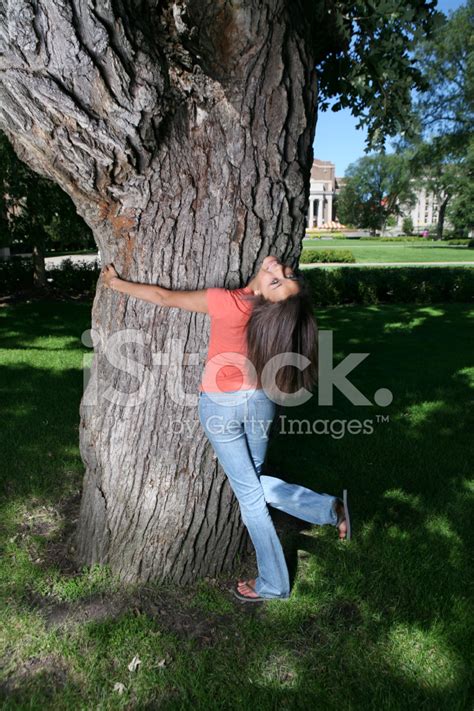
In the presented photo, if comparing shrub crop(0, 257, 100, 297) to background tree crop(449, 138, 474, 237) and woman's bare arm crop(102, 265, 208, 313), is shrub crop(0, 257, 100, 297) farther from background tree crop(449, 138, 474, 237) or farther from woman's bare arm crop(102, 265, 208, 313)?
background tree crop(449, 138, 474, 237)

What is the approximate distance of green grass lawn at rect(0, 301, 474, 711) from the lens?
249 centimetres

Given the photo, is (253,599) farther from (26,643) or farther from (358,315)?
(358,315)

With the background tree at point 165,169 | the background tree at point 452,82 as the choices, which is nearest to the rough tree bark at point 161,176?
the background tree at point 165,169

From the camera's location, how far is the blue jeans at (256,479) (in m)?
2.75

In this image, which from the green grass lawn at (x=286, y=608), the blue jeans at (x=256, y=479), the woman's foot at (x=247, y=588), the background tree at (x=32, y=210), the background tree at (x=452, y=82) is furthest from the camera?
the background tree at (x=452, y=82)

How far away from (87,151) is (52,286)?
46.4 feet

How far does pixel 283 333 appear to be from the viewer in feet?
8.39

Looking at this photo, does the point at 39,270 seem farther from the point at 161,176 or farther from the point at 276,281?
the point at 276,281

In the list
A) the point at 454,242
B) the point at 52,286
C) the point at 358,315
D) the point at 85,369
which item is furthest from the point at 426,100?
the point at 454,242

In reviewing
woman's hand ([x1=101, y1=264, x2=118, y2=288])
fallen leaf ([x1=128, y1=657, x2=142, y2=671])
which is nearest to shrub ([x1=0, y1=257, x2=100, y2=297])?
woman's hand ([x1=101, y1=264, x2=118, y2=288])

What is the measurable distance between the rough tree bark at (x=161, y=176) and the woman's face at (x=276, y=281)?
0.16 m

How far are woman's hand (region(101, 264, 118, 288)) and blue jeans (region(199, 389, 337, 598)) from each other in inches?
31.2

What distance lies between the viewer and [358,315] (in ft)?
41.8

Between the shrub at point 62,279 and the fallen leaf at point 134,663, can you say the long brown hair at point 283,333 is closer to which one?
the fallen leaf at point 134,663
